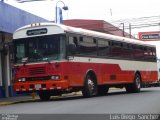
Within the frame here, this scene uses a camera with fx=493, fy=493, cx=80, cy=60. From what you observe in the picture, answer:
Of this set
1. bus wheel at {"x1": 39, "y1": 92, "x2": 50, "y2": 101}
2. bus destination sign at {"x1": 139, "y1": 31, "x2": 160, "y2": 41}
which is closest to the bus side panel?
bus wheel at {"x1": 39, "y1": 92, "x2": 50, "y2": 101}

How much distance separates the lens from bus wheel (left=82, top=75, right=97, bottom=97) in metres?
22.4

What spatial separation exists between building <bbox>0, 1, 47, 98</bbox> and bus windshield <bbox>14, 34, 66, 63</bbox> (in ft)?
5.98

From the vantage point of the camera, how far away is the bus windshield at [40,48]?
2077 cm

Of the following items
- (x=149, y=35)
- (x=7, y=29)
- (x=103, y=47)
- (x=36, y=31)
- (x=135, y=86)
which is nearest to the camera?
(x=36, y=31)

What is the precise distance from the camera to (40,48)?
21.0 metres

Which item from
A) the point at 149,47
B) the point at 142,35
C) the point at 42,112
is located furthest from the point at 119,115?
the point at 142,35

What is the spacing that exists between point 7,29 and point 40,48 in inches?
199

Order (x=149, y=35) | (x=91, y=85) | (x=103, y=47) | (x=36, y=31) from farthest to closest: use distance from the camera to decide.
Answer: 1. (x=149, y=35)
2. (x=103, y=47)
3. (x=91, y=85)
4. (x=36, y=31)

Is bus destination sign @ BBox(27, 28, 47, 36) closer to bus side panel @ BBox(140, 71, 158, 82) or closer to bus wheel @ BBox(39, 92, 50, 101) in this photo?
bus wheel @ BBox(39, 92, 50, 101)

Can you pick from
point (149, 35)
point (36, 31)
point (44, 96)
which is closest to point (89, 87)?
point (44, 96)

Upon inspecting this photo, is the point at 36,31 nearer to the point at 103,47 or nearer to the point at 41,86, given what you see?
the point at 41,86

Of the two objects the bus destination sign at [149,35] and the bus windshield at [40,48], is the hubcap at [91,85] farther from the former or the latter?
the bus destination sign at [149,35]

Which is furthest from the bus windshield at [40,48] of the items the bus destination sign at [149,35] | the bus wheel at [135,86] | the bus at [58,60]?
the bus destination sign at [149,35]

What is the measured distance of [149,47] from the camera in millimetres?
32188
